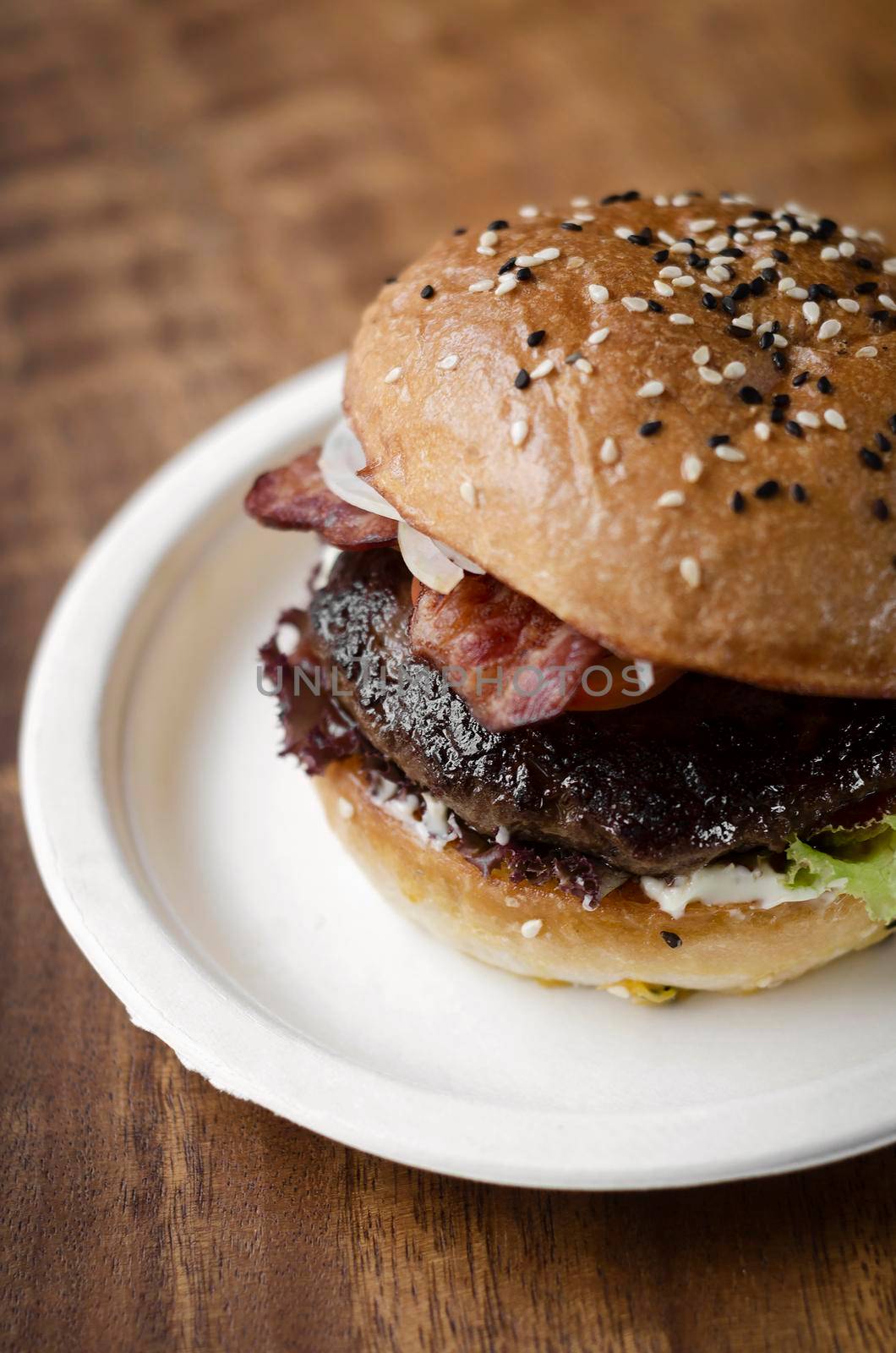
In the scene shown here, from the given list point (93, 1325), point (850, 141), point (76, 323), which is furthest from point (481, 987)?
point (850, 141)

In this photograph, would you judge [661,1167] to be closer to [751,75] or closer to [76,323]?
[76,323]

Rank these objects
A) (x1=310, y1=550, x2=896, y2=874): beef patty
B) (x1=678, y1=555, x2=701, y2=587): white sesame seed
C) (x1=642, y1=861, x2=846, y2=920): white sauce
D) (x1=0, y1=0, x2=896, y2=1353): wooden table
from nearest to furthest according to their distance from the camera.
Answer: (x1=678, y1=555, x2=701, y2=587): white sesame seed → (x1=0, y1=0, x2=896, y2=1353): wooden table → (x1=310, y1=550, x2=896, y2=874): beef patty → (x1=642, y1=861, x2=846, y2=920): white sauce

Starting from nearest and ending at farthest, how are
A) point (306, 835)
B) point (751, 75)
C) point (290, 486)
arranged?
point (290, 486), point (306, 835), point (751, 75)

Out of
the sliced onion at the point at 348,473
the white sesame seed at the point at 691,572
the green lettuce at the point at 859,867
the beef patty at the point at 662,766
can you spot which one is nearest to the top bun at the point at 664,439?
the white sesame seed at the point at 691,572

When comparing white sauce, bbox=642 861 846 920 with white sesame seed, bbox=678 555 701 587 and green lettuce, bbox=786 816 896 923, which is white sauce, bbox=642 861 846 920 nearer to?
green lettuce, bbox=786 816 896 923

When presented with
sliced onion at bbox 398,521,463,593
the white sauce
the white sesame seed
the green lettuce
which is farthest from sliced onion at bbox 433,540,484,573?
the green lettuce

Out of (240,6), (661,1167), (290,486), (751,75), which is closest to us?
(661,1167)
